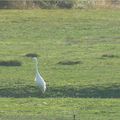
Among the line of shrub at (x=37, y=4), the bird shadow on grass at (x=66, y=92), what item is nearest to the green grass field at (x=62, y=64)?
the bird shadow on grass at (x=66, y=92)

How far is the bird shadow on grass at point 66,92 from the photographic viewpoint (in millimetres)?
21359

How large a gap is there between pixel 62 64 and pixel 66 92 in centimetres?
559

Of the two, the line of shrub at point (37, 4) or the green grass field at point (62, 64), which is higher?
the green grass field at point (62, 64)

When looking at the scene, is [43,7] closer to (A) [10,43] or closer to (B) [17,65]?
(A) [10,43]

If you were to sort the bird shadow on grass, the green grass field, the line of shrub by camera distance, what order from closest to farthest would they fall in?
the green grass field, the bird shadow on grass, the line of shrub

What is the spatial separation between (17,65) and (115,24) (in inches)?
583

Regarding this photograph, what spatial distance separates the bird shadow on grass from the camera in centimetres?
2136

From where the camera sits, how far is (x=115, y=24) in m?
41.2

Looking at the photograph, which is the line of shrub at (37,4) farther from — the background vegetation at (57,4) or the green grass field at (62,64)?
the green grass field at (62,64)

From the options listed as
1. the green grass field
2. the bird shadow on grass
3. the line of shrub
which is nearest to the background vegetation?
the line of shrub

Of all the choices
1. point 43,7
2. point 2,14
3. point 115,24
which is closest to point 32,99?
point 115,24

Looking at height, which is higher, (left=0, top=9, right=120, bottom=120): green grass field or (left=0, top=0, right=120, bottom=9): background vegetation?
(left=0, top=9, right=120, bottom=120): green grass field

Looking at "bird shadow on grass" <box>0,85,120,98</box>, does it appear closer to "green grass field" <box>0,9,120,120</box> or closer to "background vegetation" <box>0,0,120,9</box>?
"green grass field" <box>0,9,120,120</box>

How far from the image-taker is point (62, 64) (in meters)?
27.2
